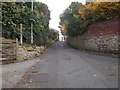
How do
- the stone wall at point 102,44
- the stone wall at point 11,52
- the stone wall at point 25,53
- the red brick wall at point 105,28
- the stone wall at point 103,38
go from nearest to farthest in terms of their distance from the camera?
the stone wall at point 11,52 < the stone wall at point 25,53 < the stone wall at point 102,44 < the stone wall at point 103,38 < the red brick wall at point 105,28

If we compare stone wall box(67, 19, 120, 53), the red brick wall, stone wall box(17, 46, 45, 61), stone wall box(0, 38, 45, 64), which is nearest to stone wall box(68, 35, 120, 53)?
stone wall box(67, 19, 120, 53)

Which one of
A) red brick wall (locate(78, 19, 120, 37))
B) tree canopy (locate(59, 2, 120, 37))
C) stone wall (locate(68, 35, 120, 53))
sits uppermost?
tree canopy (locate(59, 2, 120, 37))

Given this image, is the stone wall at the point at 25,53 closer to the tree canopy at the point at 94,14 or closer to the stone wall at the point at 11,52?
the stone wall at the point at 11,52

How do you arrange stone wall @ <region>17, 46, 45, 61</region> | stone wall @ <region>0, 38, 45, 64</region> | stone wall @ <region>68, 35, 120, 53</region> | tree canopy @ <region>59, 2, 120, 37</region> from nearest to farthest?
1. stone wall @ <region>0, 38, 45, 64</region>
2. stone wall @ <region>17, 46, 45, 61</region>
3. stone wall @ <region>68, 35, 120, 53</region>
4. tree canopy @ <region>59, 2, 120, 37</region>

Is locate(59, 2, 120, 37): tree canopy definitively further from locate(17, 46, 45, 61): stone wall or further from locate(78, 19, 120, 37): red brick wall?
locate(17, 46, 45, 61): stone wall

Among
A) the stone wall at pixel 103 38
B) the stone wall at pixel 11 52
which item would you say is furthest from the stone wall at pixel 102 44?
the stone wall at pixel 11 52

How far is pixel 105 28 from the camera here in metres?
13.6

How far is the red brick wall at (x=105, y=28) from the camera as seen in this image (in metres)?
12.3

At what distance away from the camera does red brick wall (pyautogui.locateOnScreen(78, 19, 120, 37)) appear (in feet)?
40.4

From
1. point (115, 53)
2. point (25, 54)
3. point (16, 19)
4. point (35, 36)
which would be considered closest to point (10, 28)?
point (16, 19)

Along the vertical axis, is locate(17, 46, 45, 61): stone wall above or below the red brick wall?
below

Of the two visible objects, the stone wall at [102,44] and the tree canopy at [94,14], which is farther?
the tree canopy at [94,14]

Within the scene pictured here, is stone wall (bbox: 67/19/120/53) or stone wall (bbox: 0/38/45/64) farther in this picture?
stone wall (bbox: 67/19/120/53)

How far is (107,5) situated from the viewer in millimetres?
13500
